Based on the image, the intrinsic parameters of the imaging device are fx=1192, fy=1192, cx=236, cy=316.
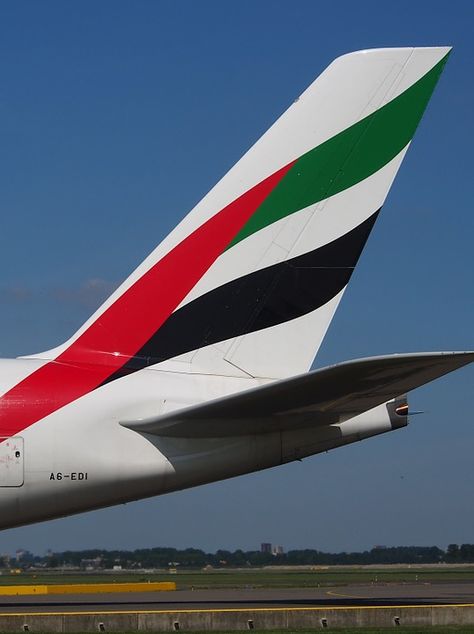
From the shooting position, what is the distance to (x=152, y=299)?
16.8 m

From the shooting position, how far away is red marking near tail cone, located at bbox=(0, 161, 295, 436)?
16625 millimetres

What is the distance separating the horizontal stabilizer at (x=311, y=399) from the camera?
45.1ft

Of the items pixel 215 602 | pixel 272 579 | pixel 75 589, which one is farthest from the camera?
pixel 272 579

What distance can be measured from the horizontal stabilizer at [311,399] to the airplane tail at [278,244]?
0.97 metres

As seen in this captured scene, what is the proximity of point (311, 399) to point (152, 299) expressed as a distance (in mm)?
2968

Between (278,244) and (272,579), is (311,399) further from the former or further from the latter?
(272,579)

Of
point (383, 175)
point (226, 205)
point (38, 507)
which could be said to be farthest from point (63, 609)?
point (383, 175)

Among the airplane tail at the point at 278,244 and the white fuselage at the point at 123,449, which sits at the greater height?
the airplane tail at the point at 278,244

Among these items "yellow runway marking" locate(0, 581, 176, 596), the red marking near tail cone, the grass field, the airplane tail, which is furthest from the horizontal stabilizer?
the grass field

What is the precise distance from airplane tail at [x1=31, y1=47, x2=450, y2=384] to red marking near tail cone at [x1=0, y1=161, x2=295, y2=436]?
0.01 metres

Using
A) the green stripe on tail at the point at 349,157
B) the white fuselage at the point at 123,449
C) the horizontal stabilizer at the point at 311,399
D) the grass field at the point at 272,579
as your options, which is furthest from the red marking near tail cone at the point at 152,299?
the grass field at the point at 272,579

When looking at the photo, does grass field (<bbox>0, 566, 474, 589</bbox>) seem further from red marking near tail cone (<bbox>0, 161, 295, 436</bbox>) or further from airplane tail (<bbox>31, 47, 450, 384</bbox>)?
red marking near tail cone (<bbox>0, 161, 295, 436</bbox>)

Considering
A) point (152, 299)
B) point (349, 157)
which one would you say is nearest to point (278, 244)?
point (349, 157)

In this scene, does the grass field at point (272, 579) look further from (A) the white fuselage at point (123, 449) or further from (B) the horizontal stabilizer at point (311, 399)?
(B) the horizontal stabilizer at point (311, 399)
